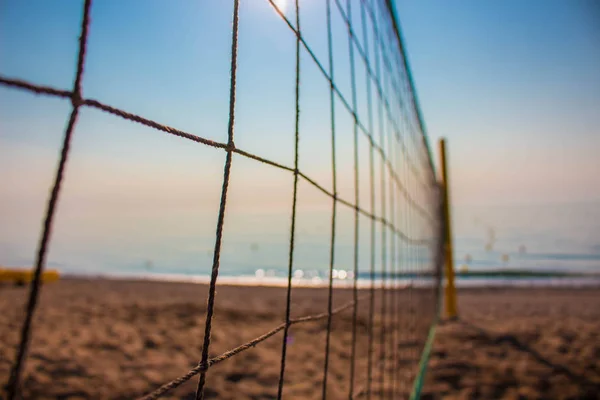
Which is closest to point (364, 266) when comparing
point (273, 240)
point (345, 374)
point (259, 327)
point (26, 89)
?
point (273, 240)

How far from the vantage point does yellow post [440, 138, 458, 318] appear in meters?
4.97

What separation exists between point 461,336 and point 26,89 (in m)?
4.08

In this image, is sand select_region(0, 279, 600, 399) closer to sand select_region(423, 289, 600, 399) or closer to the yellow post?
sand select_region(423, 289, 600, 399)

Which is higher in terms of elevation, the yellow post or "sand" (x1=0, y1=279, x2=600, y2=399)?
the yellow post

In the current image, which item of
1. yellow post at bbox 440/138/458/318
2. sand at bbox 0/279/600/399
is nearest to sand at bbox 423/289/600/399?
sand at bbox 0/279/600/399

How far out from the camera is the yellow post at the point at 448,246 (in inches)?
196

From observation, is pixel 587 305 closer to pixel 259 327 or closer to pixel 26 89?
pixel 259 327

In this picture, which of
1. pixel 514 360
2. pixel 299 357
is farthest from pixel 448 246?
pixel 299 357

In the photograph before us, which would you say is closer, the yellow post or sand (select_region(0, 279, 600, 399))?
sand (select_region(0, 279, 600, 399))

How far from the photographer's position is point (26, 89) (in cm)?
37

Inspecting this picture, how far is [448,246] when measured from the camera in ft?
17.2

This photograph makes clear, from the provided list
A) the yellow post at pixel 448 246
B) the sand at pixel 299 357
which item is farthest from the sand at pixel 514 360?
the yellow post at pixel 448 246

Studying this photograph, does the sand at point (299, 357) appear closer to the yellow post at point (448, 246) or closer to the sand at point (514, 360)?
the sand at point (514, 360)

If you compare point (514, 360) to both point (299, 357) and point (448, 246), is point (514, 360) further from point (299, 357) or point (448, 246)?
point (448, 246)
